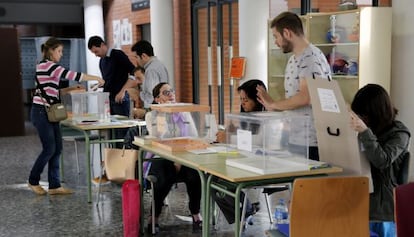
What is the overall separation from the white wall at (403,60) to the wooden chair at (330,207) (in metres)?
2.27

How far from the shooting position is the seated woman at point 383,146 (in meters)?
2.62

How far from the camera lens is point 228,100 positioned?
7.45m

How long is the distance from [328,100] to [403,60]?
7.68 ft

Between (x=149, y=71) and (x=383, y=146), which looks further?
(x=149, y=71)

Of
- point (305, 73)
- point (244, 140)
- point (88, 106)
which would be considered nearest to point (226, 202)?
point (244, 140)

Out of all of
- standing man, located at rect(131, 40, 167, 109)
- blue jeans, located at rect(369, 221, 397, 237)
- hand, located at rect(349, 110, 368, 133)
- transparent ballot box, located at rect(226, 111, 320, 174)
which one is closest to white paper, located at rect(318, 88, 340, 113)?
hand, located at rect(349, 110, 368, 133)

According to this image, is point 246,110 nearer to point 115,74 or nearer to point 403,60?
point 403,60

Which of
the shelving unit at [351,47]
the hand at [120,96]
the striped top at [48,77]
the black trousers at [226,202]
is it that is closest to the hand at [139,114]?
the hand at [120,96]

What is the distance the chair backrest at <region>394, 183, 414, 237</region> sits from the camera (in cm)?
203

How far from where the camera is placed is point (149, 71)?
16.3 ft

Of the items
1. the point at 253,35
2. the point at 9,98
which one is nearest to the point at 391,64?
the point at 253,35

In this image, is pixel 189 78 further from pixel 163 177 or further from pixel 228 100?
pixel 163 177

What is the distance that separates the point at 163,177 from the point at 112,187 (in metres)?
1.77

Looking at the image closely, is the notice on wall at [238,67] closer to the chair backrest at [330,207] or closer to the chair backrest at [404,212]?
the chair backrest at [330,207]
